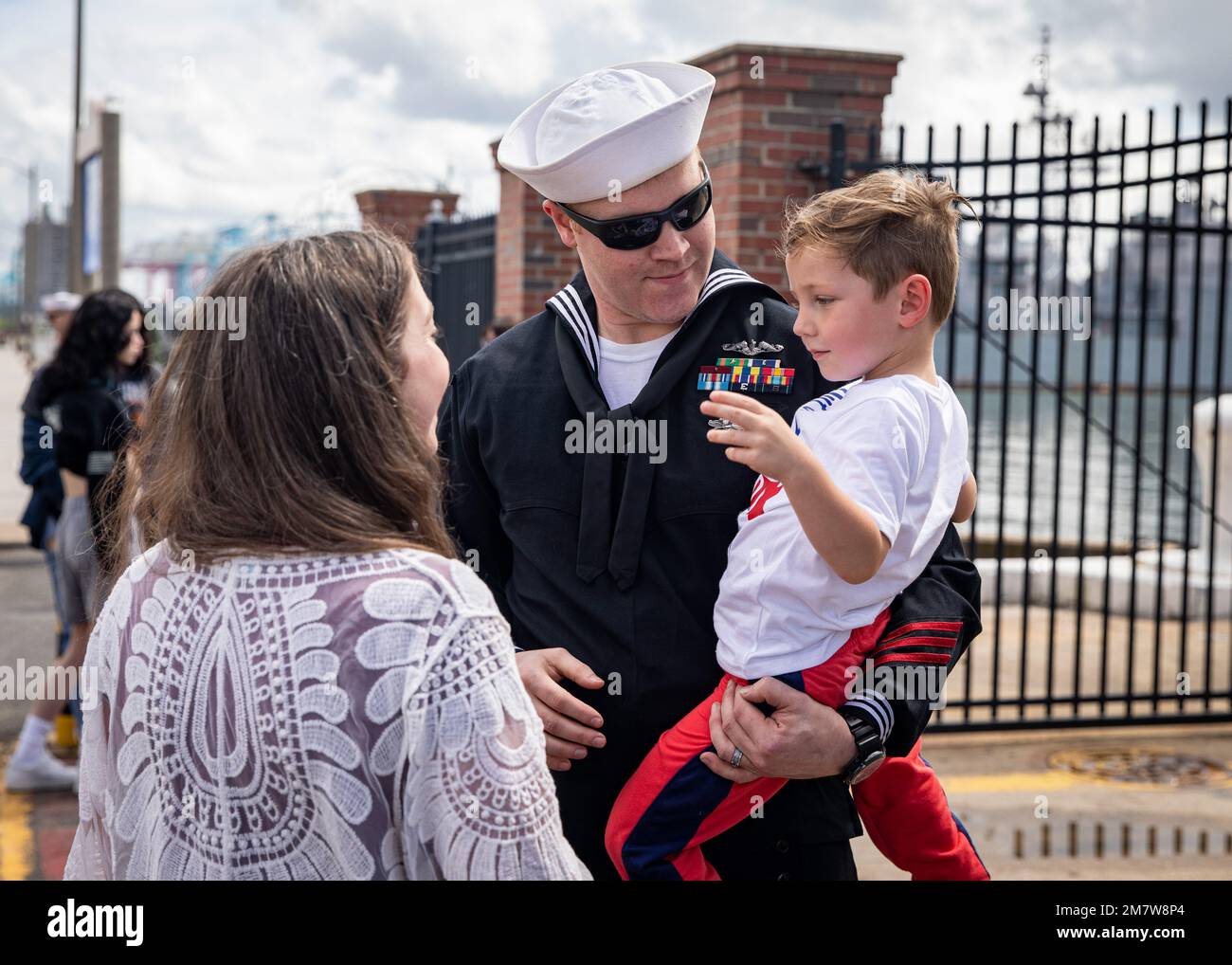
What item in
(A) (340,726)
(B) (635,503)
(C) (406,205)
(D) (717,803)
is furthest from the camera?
(C) (406,205)

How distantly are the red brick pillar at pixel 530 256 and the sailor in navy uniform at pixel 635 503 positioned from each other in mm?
5127

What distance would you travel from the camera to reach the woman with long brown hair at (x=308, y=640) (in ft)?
4.55

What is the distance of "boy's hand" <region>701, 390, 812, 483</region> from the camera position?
179 cm

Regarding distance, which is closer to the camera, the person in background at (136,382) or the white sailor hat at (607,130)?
the white sailor hat at (607,130)

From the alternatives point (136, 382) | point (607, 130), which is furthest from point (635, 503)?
point (136, 382)

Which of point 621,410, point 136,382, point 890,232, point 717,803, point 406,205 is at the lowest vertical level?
point 717,803

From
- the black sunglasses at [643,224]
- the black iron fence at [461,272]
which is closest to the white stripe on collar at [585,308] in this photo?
the black sunglasses at [643,224]

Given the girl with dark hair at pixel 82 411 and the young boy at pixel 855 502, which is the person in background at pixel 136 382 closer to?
the girl with dark hair at pixel 82 411

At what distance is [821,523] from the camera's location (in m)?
1.83

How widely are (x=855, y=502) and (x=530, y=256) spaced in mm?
5888

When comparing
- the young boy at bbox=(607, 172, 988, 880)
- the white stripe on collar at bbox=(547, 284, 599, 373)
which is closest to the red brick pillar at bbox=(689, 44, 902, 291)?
the white stripe on collar at bbox=(547, 284, 599, 373)

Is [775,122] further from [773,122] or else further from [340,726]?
[340,726]

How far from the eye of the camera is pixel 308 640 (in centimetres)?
139

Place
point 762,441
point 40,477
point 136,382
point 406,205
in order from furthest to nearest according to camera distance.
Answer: point 406,205 < point 40,477 < point 136,382 < point 762,441
